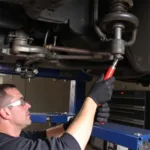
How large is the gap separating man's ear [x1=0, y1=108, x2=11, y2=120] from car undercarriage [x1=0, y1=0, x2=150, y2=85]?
22 centimetres

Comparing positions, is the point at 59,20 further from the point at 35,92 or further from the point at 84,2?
the point at 35,92

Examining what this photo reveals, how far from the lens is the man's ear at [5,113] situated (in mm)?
920

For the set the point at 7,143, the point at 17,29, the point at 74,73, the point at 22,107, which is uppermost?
the point at 17,29

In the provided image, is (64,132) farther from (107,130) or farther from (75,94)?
(75,94)

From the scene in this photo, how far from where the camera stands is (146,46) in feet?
2.91

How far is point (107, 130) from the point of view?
1047 mm

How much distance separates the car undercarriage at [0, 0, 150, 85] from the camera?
75 cm

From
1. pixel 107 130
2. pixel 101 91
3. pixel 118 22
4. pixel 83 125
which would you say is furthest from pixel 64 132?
pixel 118 22

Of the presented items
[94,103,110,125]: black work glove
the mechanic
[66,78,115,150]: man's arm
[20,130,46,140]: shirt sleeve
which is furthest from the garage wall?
[66,78,115,150]: man's arm

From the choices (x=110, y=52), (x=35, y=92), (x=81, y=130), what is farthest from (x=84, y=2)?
(x=35, y=92)

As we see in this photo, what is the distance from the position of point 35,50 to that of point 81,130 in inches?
13.6

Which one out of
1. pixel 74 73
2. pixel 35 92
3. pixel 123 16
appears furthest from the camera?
pixel 35 92

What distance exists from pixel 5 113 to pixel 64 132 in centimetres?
27

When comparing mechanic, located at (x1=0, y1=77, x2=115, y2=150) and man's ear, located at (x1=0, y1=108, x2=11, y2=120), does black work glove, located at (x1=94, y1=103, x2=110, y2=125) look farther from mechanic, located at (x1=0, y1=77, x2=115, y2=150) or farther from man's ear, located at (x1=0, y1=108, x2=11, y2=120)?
man's ear, located at (x1=0, y1=108, x2=11, y2=120)
